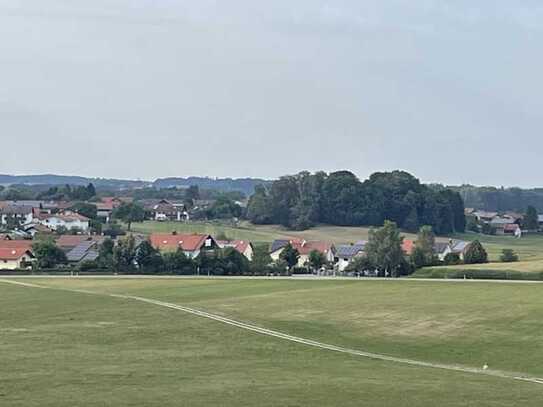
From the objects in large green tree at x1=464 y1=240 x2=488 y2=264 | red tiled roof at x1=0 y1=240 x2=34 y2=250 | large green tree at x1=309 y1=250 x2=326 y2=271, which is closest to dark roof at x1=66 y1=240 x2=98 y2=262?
red tiled roof at x1=0 y1=240 x2=34 y2=250

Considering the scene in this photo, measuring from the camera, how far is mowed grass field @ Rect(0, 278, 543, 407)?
1076 inches

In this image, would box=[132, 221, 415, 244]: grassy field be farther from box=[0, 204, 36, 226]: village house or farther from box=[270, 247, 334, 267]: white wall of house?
box=[0, 204, 36, 226]: village house

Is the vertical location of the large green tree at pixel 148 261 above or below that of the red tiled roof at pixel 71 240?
below

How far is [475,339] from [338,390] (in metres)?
18.9

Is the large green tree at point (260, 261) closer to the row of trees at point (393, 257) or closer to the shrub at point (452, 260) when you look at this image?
A: the row of trees at point (393, 257)

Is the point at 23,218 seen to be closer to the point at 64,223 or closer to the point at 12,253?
the point at 64,223

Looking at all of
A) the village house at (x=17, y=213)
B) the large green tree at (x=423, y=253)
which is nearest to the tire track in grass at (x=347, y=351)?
the large green tree at (x=423, y=253)

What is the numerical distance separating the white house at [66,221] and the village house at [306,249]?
4194cm

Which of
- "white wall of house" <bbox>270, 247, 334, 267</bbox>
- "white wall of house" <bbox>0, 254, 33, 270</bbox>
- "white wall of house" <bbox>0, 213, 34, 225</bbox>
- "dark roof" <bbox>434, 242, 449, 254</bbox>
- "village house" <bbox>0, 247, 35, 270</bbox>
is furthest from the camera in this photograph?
"white wall of house" <bbox>0, 213, 34, 225</bbox>

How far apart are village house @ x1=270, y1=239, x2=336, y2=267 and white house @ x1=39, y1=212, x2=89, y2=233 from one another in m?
41.9

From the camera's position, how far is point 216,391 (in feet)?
90.4

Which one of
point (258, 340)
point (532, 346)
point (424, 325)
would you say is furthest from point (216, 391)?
point (424, 325)

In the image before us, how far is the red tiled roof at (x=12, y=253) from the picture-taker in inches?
4380

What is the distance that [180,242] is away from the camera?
401 feet
